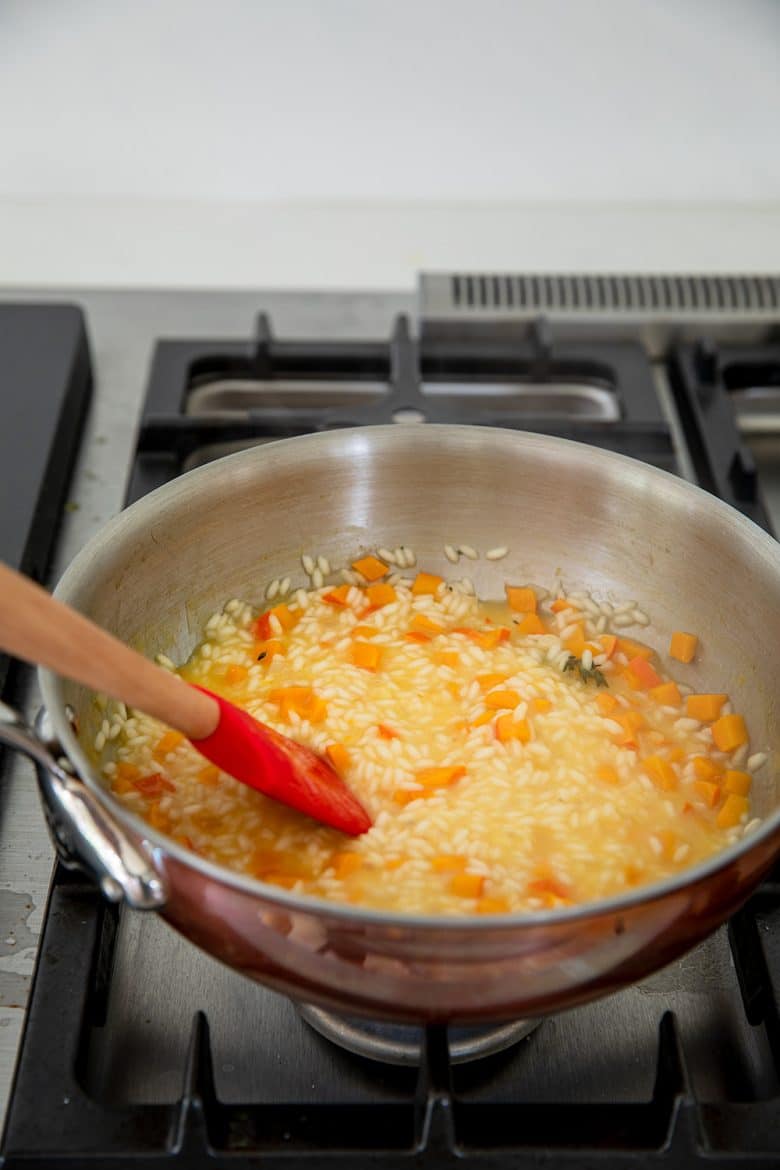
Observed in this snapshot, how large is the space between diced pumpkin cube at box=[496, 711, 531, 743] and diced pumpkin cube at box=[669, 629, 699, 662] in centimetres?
19

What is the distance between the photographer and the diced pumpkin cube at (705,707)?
117cm

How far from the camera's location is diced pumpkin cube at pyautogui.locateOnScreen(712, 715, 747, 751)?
1.13 m

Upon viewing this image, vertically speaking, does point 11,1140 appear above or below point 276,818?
below

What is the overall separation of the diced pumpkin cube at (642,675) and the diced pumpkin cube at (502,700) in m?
0.14

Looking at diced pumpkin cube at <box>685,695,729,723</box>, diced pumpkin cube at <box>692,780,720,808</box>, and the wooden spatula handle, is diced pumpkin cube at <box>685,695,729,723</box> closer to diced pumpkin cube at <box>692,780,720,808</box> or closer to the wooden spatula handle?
diced pumpkin cube at <box>692,780,720,808</box>

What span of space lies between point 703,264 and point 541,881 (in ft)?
3.94

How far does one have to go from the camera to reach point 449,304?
179 centimetres

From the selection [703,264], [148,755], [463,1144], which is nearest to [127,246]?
[703,264]

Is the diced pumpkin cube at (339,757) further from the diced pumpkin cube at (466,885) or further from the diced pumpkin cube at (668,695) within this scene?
the diced pumpkin cube at (668,695)

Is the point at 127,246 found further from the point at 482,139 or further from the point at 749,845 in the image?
the point at 749,845

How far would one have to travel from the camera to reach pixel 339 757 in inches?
42.3

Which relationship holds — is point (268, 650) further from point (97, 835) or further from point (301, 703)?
point (97, 835)

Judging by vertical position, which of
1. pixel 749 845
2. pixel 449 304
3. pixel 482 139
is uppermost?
pixel 482 139

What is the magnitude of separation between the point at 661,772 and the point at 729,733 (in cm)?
8
